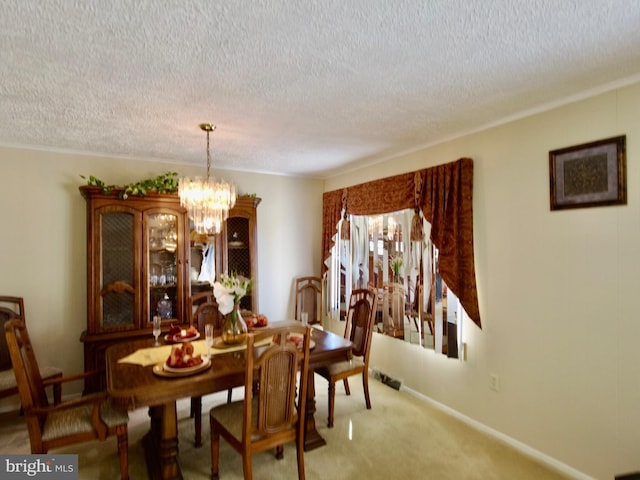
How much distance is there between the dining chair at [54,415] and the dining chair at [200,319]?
0.55 metres

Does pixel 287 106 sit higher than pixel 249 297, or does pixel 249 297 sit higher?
pixel 287 106

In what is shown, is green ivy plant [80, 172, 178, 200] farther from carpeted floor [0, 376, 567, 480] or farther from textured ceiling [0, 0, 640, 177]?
carpeted floor [0, 376, 567, 480]

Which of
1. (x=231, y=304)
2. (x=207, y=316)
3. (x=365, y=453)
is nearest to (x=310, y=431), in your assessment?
(x=365, y=453)

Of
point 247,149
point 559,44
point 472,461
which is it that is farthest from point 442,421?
point 247,149

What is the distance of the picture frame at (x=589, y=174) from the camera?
81.0 inches

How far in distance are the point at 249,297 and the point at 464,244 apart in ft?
7.87

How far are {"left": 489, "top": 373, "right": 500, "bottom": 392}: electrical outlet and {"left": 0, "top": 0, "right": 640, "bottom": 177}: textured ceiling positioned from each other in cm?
197

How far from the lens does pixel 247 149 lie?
11.3 ft

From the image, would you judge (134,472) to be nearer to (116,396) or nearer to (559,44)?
(116,396)

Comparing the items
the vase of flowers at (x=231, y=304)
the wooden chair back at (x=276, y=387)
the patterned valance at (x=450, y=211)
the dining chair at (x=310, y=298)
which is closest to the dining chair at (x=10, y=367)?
the vase of flowers at (x=231, y=304)

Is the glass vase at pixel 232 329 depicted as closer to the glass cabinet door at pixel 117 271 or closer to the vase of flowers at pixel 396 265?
the glass cabinet door at pixel 117 271

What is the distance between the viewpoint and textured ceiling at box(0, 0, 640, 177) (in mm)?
1424

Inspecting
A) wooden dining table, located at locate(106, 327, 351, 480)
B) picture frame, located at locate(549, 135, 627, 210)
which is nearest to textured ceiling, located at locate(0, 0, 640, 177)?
picture frame, located at locate(549, 135, 627, 210)

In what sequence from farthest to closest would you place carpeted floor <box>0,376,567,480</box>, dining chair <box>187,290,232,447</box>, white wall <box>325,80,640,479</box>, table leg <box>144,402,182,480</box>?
dining chair <box>187,290,232,447</box> → carpeted floor <box>0,376,567,480</box> → table leg <box>144,402,182,480</box> → white wall <box>325,80,640,479</box>
